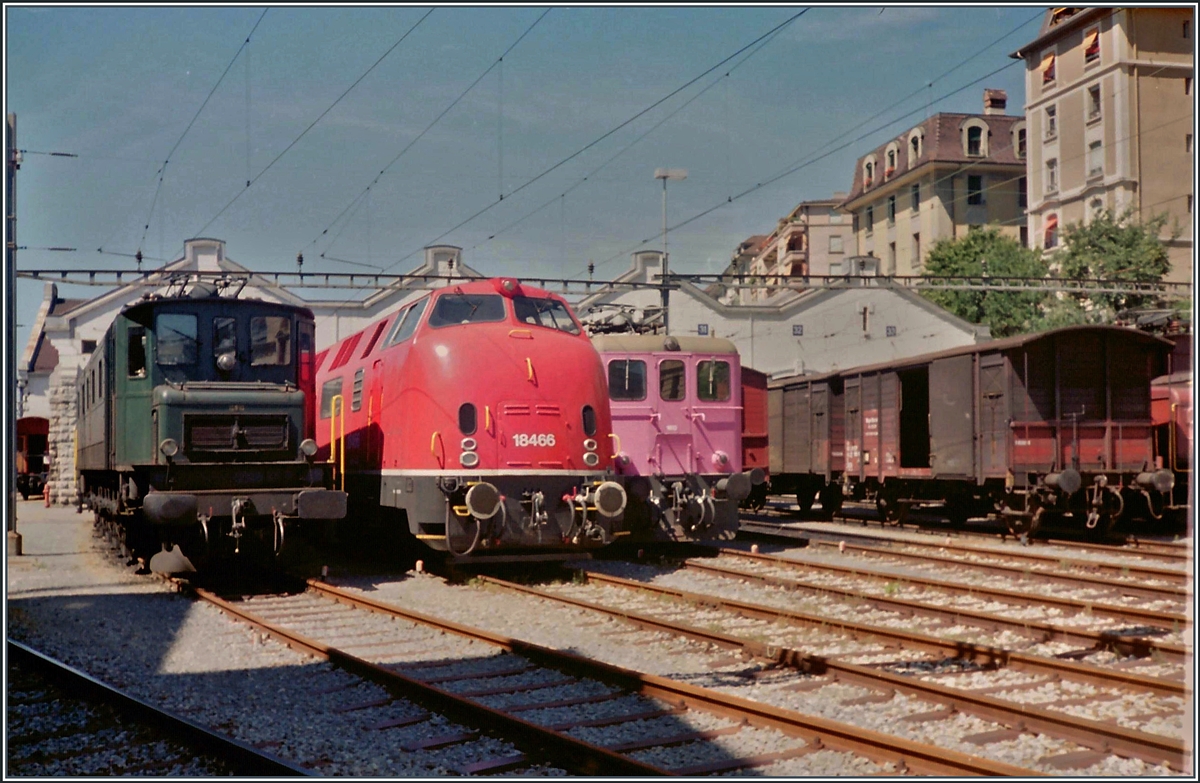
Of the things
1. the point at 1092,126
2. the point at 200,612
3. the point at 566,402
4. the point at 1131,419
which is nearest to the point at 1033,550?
the point at 1131,419

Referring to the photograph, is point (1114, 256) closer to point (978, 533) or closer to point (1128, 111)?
point (1128, 111)

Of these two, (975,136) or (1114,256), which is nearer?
(1114,256)

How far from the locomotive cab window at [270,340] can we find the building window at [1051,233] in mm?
43356

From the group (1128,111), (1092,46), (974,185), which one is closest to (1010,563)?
(1128,111)

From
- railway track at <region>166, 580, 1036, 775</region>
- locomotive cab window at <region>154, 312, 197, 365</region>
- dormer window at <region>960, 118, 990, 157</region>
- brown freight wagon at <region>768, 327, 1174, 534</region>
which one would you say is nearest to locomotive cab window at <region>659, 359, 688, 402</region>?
brown freight wagon at <region>768, 327, 1174, 534</region>

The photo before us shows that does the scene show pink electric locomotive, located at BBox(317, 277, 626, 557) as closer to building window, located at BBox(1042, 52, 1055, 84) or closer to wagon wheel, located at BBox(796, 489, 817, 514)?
wagon wheel, located at BBox(796, 489, 817, 514)

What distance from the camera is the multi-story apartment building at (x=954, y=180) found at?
62406 millimetres

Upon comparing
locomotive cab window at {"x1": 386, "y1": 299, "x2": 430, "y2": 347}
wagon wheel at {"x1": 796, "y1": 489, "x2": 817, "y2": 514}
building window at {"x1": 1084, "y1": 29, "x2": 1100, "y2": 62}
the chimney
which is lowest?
wagon wheel at {"x1": 796, "y1": 489, "x2": 817, "y2": 514}

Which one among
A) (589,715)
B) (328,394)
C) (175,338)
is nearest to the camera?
(589,715)

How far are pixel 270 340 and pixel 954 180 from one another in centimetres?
5538

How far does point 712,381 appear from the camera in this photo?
17.2 metres

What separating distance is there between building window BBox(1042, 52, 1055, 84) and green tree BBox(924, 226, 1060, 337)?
23.8ft

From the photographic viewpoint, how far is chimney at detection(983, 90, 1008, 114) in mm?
65812

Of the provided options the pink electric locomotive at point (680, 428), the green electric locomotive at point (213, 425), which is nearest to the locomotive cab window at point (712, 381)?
the pink electric locomotive at point (680, 428)
